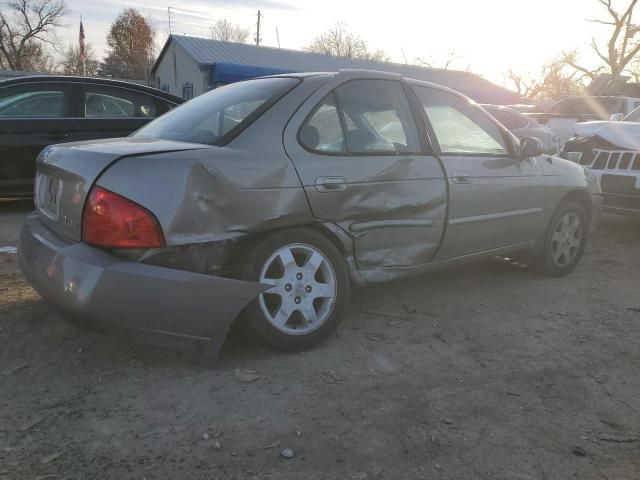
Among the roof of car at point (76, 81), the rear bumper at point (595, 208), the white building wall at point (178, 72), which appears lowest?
the rear bumper at point (595, 208)

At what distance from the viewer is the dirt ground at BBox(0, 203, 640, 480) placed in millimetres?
2217

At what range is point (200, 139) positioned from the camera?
3061mm

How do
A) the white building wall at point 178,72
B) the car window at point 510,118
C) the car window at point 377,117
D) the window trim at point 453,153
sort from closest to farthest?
the car window at point 377,117 → the window trim at point 453,153 → the car window at point 510,118 → the white building wall at point 178,72

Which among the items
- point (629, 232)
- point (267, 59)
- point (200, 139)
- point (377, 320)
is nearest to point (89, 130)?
point (200, 139)

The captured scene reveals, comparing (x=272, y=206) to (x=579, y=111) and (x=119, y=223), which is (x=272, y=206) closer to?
(x=119, y=223)

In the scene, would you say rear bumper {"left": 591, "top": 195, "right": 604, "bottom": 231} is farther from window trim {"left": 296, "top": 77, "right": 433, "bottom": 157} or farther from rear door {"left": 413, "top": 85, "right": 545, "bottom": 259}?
window trim {"left": 296, "top": 77, "right": 433, "bottom": 157}

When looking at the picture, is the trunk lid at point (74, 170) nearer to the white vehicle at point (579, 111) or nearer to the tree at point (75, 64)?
the white vehicle at point (579, 111)

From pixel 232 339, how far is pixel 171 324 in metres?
0.66

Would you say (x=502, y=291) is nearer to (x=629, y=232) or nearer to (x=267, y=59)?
(x=629, y=232)

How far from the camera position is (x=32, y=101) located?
252 inches

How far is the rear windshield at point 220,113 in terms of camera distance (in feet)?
10.1

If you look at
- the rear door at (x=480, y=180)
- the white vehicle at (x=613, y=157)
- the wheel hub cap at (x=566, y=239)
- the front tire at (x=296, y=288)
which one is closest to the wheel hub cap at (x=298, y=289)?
the front tire at (x=296, y=288)

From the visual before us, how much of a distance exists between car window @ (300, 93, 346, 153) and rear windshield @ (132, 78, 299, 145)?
22 cm

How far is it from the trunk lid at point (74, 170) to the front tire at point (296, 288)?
669 millimetres
